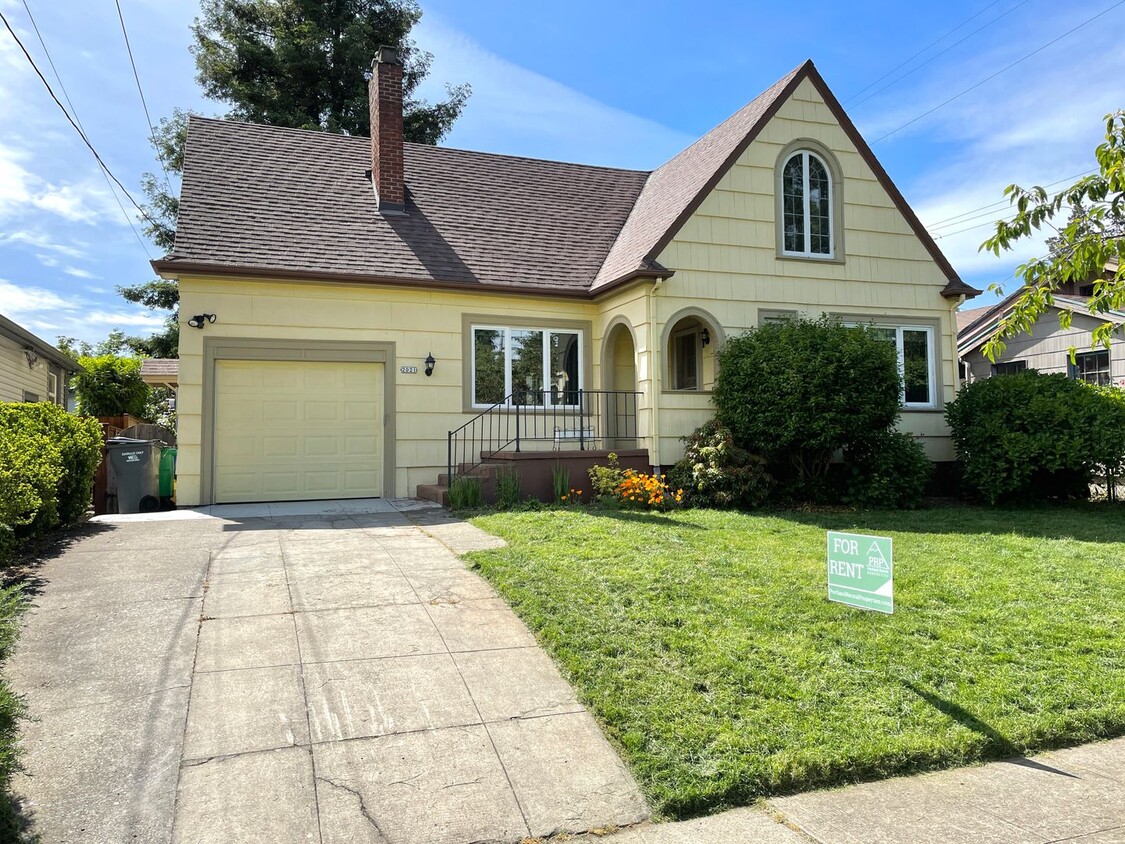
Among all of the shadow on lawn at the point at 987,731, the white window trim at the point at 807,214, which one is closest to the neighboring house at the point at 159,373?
the white window trim at the point at 807,214

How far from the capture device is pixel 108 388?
17.8m

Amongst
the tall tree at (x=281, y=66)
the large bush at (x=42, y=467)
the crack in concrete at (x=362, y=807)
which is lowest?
the crack in concrete at (x=362, y=807)

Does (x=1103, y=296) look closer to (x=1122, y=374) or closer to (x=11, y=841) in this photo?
(x=11, y=841)

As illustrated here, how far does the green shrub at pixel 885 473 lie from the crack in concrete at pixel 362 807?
967 centimetres

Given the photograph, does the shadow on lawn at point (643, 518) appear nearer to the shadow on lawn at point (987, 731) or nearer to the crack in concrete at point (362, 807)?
the shadow on lawn at point (987, 731)

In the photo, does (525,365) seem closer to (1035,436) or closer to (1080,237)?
(1035,436)

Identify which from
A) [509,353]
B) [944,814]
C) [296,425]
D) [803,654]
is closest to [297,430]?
[296,425]

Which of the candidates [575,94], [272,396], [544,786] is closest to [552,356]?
[272,396]

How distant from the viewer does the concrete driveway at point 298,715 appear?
3.21m

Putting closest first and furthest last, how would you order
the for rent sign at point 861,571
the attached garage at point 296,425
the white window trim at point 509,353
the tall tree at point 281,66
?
1. the for rent sign at point 861,571
2. the attached garage at point 296,425
3. the white window trim at point 509,353
4. the tall tree at point 281,66

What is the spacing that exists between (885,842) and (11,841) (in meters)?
3.28

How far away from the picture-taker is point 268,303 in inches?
472

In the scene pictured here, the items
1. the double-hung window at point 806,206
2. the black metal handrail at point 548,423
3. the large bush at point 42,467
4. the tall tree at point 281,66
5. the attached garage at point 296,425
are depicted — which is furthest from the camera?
the tall tree at point 281,66

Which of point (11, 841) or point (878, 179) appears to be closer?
point (11, 841)
